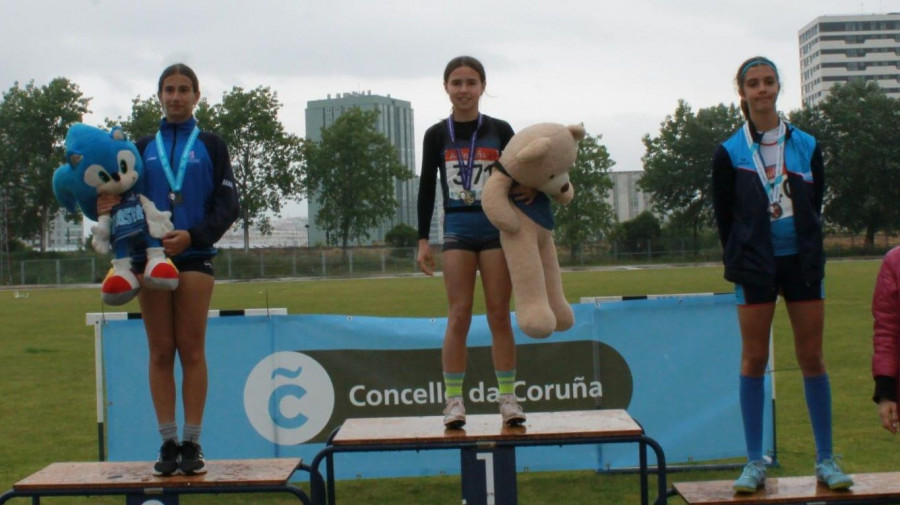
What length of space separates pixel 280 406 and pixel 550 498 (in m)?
1.94

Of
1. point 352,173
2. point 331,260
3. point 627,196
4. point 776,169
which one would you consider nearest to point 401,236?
point 352,173

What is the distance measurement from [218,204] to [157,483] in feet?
4.36

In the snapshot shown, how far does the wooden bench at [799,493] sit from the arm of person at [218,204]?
246 cm

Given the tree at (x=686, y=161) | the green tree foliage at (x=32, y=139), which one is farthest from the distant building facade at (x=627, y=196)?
the green tree foliage at (x=32, y=139)

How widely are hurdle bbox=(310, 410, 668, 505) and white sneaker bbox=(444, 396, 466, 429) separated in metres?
0.04

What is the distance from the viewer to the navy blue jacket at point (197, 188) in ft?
14.9

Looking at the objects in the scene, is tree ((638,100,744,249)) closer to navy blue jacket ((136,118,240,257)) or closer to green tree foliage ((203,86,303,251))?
green tree foliage ((203,86,303,251))

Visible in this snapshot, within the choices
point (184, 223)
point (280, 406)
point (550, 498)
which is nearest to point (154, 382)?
point (184, 223)

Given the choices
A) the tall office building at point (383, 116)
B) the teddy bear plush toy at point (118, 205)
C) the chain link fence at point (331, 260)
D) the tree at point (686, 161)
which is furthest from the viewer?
Answer: the tall office building at point (383, 116)

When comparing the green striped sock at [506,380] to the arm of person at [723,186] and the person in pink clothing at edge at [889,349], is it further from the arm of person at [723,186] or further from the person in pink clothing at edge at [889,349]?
the person in pink clothing at edge at [889,349]

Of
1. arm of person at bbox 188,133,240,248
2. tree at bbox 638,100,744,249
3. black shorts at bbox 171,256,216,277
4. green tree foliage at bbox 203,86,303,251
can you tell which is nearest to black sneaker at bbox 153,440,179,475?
black shorts at bbox 171,256,216,277

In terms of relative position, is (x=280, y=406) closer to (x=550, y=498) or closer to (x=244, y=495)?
(x=244, y=495)

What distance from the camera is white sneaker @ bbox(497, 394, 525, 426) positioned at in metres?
4.84

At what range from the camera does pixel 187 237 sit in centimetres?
445
